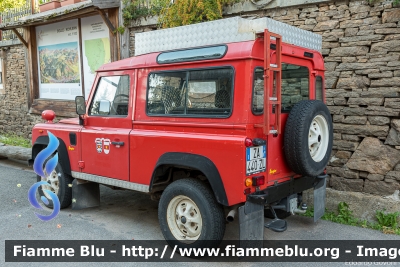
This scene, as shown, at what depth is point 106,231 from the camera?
475 centimetres

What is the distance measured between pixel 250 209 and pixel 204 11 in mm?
4315

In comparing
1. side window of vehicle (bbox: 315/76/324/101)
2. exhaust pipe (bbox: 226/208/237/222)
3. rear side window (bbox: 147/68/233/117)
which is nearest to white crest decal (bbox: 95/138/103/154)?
rear side window (bbox: 147/68/233/117)

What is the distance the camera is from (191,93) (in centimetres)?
400

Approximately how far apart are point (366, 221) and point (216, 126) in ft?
9.12

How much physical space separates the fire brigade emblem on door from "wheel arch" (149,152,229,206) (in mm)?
929

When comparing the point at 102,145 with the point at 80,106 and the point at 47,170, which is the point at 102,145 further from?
the point at 47,170

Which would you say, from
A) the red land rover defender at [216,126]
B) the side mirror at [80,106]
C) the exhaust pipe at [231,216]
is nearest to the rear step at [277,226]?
the red land rover defender at [216,126]

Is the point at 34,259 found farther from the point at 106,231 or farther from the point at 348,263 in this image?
the point at 348,263

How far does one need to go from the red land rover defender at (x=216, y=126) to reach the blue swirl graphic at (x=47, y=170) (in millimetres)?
718

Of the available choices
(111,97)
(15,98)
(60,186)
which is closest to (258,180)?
(111,97)

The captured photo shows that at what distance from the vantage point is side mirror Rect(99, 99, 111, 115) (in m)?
4.88

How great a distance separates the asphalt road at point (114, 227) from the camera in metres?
4.57

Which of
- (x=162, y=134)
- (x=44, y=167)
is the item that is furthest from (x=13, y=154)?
(x=162, y=134)

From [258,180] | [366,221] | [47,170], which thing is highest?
[258,180]
